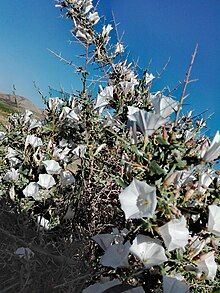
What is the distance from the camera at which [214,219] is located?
142 centimetres

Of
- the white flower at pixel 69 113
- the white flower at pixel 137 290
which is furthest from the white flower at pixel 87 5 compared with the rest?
the white flower at pixel 137 290

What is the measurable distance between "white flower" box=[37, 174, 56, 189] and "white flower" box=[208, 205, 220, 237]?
146 centimetres

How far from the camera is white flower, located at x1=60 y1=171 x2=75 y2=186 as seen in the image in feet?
9.23

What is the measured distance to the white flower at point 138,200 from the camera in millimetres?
1349

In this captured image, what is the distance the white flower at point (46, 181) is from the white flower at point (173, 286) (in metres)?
1.47

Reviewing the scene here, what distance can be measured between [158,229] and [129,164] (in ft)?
0.75

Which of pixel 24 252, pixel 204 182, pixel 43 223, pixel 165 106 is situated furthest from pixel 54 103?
pixel 204 182

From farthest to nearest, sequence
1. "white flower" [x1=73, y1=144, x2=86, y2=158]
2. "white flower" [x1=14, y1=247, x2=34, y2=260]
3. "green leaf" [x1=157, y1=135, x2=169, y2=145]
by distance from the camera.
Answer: "white flower" [x1=73, y1=144, x2=86, y2=158] → "white flower" [x1=14, y1=247, x2=34, y2=260] → "green leaf" [x1=157, y1=135, x2=169, y2=145]

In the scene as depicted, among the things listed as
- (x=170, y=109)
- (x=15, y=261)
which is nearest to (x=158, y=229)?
(x=170, y=109)

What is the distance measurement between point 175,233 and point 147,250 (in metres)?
0.11

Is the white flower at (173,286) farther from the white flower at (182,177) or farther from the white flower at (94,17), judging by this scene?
the white flower at (94,17)

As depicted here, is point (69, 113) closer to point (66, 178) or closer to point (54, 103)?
point (54, 103)

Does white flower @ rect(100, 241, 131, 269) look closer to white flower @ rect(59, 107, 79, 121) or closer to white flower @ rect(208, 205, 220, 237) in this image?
white flower @ rect(208, 205, 220, 237)

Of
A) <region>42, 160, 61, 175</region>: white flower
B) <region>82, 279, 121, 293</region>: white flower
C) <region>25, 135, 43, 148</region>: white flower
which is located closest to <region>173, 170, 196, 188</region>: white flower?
<region>82, 279, 121, 293</region>: white flower
